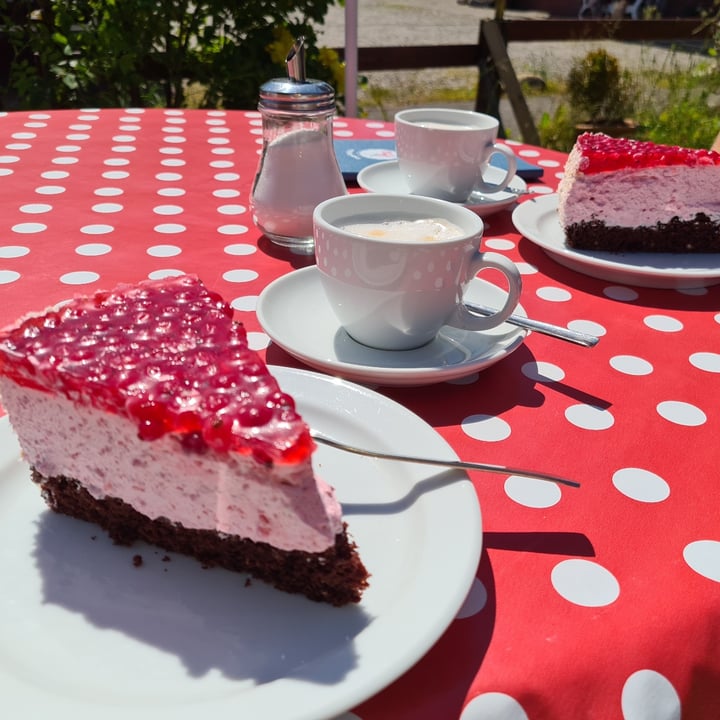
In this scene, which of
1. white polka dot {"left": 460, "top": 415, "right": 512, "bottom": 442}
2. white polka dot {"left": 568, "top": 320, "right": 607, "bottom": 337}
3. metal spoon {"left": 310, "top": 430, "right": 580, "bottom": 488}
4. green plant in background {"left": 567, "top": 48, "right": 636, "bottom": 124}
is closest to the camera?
metal spoon {"left": 310, "top": 430, "right": 580, "bottom": 488}

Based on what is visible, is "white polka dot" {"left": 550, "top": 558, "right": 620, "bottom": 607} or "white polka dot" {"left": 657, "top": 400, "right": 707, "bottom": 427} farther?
"white polka dot" {"left": 657, "top": 400, "right": 707, "bottom": 427}

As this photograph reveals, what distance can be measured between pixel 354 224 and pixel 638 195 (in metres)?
0.78

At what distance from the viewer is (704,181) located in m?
1.60

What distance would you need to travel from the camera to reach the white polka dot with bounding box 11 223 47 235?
58.9 inches

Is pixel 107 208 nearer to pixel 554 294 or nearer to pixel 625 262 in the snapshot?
pixel 554 294

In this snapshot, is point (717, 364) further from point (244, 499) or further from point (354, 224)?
point (244, 499)

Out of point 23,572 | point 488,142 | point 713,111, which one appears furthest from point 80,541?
point 713,111

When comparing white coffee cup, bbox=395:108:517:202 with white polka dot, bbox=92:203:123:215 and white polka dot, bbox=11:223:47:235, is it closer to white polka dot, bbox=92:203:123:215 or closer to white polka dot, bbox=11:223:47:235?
white polka dot, bbox=92:203:123:215

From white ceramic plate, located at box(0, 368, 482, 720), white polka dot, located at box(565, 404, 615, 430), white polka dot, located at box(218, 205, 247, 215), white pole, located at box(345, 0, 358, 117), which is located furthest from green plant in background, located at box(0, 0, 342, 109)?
white ceramic plate, located at box(0, 368, 482, 720)

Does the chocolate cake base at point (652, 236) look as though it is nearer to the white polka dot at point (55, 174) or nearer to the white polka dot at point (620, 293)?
the white polka dot at point (620, 293)

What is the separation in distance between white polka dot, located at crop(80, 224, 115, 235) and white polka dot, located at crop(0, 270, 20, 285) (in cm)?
23

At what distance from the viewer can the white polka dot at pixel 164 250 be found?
56.5 inches

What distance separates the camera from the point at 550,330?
113 cm

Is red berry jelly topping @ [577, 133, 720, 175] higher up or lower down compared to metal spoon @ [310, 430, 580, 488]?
higher up
